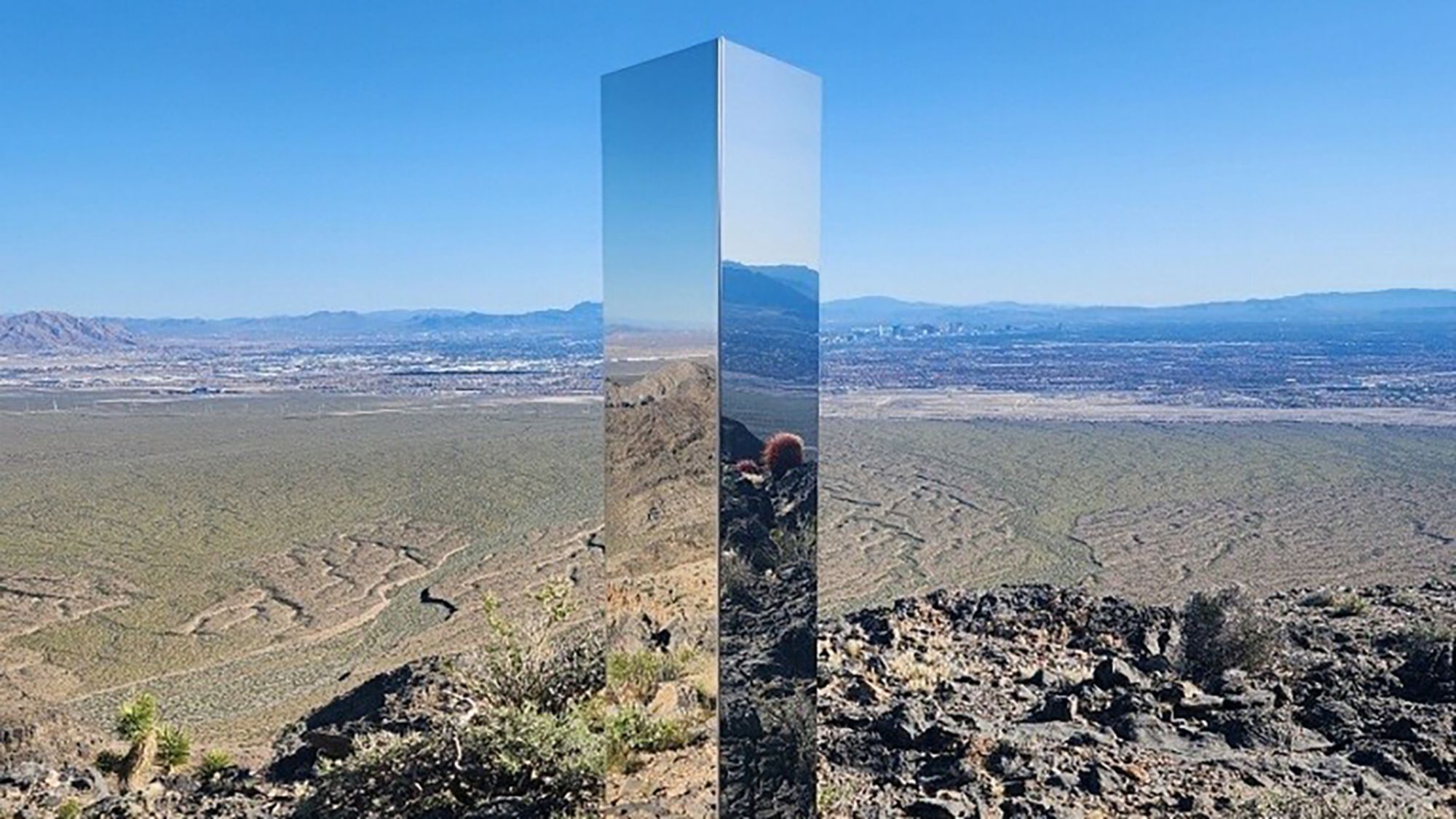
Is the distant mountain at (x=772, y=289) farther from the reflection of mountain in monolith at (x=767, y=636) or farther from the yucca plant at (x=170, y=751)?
the yucca plant at (x=170, y=751)

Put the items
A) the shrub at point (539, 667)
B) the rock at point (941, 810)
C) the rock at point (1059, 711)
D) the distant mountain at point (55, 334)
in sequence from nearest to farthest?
1. the rock at point (941, 810)
2. the shrub at point (539, 667)
3. the rock at point (1059, 711)
4. the distant mountain at point (55, 334)

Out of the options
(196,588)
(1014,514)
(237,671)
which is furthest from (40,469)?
(1014,514)

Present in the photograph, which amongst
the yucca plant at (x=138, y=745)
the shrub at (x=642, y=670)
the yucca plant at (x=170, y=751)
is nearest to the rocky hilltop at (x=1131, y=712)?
the shrub at (x=642, y=670)

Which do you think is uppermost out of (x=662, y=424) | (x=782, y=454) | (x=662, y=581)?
(x=662, y=424)

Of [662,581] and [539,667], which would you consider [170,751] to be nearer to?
[539,667]

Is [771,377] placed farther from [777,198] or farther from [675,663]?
[675,663]

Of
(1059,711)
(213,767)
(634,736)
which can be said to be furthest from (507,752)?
(1059,711)
